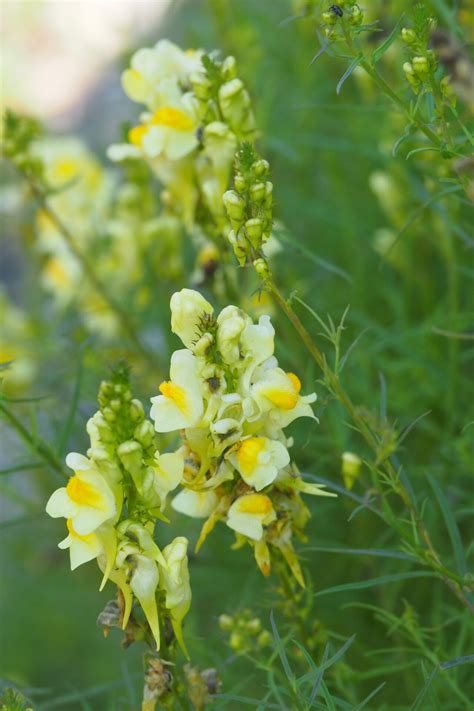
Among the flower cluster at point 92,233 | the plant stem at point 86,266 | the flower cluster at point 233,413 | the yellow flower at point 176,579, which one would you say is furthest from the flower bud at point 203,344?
the flower cluster at point 92,233

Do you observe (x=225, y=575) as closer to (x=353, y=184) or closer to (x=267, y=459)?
(x=267, y=459)

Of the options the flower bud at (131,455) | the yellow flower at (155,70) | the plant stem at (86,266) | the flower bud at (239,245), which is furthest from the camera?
the plant stem at (86,266)

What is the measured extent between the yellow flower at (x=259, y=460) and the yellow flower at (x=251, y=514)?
0.04 m

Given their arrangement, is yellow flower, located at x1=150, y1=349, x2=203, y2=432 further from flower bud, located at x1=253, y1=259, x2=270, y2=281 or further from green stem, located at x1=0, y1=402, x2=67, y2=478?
green stem, located at x1=0, y1=402, x2=67, y2=478

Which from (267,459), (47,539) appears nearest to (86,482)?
(267,459)

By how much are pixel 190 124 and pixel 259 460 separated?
2.55 ft

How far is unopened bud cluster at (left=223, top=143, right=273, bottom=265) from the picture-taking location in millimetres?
1113

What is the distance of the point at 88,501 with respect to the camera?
1.07 metres

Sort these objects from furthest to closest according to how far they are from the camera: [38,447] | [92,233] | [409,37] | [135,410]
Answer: [92,233], [38,447], [409,37], [135,410]

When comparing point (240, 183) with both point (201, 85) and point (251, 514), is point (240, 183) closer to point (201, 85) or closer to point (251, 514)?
point (251, 514)

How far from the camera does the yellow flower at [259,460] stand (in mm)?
1088

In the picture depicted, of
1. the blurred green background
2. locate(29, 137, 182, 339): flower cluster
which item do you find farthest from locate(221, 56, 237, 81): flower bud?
locate(29, 137, 182, 339): flower cluster

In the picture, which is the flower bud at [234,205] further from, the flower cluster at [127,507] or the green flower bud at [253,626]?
the green flower bud at [253,626]

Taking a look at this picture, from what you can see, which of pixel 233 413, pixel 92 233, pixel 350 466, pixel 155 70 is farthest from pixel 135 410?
pixel 92 233
